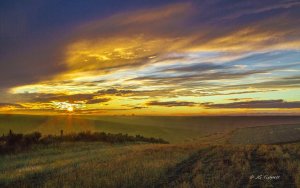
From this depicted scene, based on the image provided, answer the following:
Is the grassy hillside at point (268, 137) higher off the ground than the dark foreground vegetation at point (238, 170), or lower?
lower

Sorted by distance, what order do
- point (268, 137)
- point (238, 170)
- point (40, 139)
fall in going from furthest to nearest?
point (268, 137) → point (40, 139) → point (238, 170)

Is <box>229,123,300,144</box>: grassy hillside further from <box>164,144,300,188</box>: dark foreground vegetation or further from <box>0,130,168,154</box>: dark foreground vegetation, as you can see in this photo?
<box>164,144,300,188</box>: dark foreground vegetation

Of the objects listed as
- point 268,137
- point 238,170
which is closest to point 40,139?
point 268,137

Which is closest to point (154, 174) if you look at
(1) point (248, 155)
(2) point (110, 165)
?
(2) point (110, 165)

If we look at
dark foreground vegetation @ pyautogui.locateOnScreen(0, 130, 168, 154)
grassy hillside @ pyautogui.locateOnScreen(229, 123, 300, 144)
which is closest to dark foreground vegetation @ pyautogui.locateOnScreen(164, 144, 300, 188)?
grassy hillside @ pyautogui.locateOnScreen(229, 123, 300, 144)

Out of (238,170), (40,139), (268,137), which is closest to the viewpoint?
(238,170)

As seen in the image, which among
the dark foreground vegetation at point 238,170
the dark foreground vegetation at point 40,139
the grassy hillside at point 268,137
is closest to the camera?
the dark foreground vegetation at point 238,170

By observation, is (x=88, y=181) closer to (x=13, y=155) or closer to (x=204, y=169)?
(x=204, y=169)

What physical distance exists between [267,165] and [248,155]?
3783 millimetres

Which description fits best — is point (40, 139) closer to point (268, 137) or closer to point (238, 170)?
point (268, 137)

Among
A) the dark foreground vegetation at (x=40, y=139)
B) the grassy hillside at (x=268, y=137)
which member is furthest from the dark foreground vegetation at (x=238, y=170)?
the dark foreground vegetation at (x=40, y=139)

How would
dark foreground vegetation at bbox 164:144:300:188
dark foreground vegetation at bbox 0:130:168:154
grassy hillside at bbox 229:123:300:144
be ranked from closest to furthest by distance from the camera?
dark foreground vegetation at bbox 164:144:300:188 < dark foreground vegetation at bbox 0:130:168:154 < grassy hillside at bbox 229:123:300:144

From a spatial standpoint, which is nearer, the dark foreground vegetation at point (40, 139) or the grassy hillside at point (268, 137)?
the dark foreground vegetation at point (40, 139)

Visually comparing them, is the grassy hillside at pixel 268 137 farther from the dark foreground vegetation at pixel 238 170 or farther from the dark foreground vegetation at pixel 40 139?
the dark foreground vegetation at pixel 238 170
